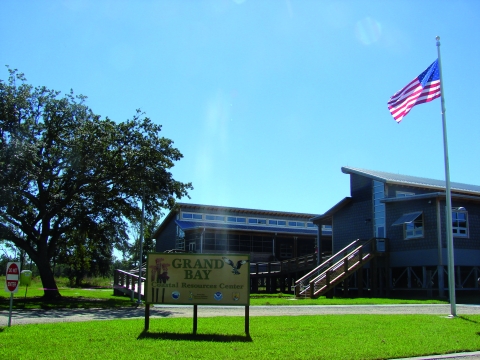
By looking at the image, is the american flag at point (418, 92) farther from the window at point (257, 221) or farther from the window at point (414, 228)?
the window at point (257, 221)

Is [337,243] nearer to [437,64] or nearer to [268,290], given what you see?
[268,290]

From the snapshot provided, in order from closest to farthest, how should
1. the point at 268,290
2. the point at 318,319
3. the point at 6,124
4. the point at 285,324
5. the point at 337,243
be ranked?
the point at 285,324, the point at 318,319, the point at 6,124, the point at 337,243, the point at 268,290

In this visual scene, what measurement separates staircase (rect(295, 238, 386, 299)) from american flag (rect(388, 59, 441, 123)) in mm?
11259

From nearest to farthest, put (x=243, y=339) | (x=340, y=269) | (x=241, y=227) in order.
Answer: (x=243, y=339) → (x=340, y=269) → (x=241, y=227)

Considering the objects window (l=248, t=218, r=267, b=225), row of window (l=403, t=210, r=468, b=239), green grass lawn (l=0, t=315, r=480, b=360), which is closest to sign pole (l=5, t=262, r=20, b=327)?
green grass lawn (l=0, t=315, r=480, b=360)

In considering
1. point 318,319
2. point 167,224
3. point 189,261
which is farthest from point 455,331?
point 167,224

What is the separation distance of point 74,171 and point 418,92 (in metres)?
15.7

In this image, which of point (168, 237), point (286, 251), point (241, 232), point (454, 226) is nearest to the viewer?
point (454, 226)

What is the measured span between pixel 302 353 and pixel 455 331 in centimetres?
512

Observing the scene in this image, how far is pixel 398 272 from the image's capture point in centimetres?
3100

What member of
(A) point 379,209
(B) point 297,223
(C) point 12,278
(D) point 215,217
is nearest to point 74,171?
(C) point 12,278

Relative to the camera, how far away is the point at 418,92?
17250 mm

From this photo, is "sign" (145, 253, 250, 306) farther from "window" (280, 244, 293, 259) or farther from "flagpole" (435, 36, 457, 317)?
"window" (280, 244, 293, 259)

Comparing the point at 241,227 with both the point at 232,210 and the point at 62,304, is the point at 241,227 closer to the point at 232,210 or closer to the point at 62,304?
the point at 232,210
